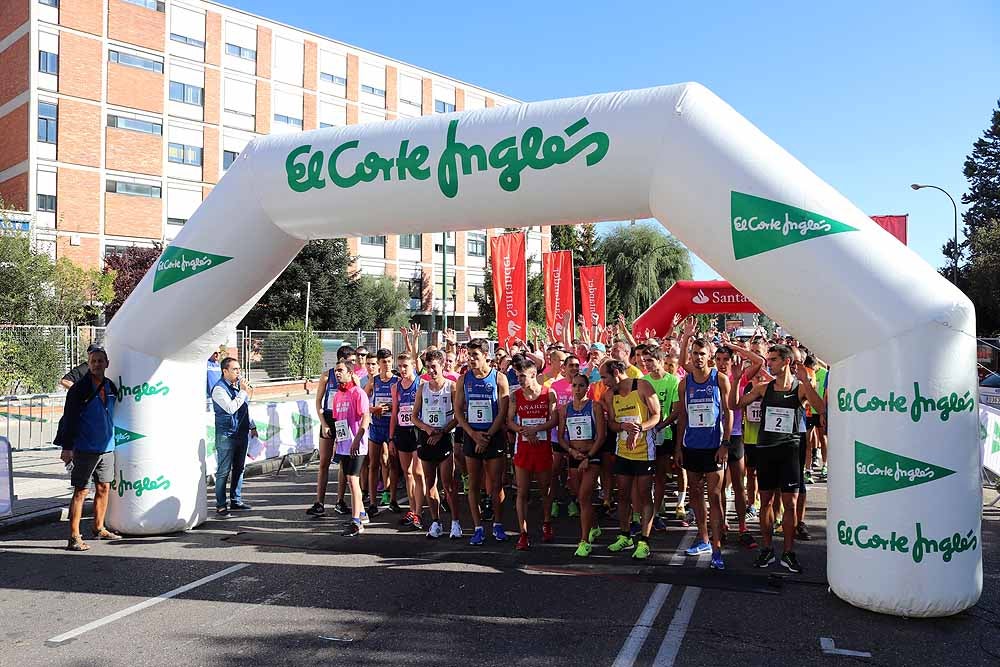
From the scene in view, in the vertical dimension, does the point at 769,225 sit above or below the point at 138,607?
above

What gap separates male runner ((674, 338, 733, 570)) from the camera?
6430mm

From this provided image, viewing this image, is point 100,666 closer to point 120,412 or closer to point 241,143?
point 120,412

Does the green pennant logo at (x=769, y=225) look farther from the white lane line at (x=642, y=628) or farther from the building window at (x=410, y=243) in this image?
the building window at (x=410, y=243)

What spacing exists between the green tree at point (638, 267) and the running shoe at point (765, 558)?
37.7 m

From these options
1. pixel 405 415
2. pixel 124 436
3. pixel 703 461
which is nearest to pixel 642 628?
pixel 703 461

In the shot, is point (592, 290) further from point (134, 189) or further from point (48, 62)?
point (48, 62)

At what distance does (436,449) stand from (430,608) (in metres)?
2.34

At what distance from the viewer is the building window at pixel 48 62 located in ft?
113

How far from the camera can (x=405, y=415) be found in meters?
7.77

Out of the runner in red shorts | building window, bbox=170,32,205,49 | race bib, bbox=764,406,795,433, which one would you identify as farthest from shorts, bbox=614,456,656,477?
building window, bbox=170,32,205,49

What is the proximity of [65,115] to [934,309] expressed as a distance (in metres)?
39.8

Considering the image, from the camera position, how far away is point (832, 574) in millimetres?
5391

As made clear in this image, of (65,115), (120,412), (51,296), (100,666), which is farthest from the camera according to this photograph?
(65,115)

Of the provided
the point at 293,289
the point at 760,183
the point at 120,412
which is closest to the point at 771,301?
the point at 760,183
